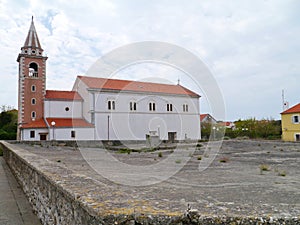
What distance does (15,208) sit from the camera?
4738 mm

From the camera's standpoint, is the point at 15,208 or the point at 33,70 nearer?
the point at 15,208

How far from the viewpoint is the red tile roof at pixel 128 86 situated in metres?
38.1

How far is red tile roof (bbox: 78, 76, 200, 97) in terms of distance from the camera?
38.1m

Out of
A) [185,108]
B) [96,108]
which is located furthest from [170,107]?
[96,108]

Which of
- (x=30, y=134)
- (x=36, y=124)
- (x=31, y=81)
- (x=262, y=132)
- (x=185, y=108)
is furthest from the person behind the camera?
(x=185, y=108)

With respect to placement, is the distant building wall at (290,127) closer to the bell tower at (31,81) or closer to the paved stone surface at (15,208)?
the bell tower at (31,81)

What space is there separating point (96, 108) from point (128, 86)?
25.0 ft

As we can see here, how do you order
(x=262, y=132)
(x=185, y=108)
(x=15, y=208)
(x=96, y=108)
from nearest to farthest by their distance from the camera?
(x=15, y=208), (x=96, y=108), (x=262, y=132), (x=185, y=108)

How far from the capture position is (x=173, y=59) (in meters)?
6.96

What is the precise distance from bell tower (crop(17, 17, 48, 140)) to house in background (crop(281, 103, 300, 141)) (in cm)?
3457

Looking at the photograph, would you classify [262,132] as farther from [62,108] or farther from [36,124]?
[36,124]

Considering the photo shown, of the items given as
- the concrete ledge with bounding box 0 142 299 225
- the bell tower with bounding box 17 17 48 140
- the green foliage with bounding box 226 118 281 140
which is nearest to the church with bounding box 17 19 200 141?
the bell tower with bounding box 17 17 48 140

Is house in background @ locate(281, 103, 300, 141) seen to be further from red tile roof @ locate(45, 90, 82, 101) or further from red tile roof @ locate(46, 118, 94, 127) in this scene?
red tile roof @ locate(45, 90, 82, 101)

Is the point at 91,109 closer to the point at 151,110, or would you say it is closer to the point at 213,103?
the point at 151,110
